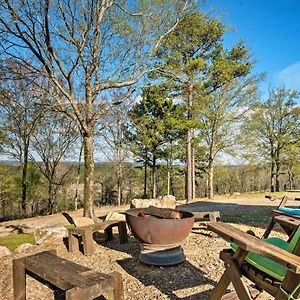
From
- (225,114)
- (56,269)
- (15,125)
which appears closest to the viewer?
(56,269)

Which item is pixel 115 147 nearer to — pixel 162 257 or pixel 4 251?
pixel 4 251

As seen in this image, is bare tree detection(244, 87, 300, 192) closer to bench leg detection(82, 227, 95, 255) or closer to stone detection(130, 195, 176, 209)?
stone detection(130, 195, 176, 209)

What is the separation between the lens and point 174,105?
14.4m

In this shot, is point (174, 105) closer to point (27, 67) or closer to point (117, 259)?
point (27, 67)

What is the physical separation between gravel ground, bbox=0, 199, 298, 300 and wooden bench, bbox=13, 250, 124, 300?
0.60 meters

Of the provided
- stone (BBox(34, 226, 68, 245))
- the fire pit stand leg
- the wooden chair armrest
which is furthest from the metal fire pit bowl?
stone (BBox(34, 226, 68, 245))

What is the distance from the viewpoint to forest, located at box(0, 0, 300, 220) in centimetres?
710

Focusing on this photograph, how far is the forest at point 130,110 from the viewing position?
279 inches

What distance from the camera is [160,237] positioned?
12.4ft

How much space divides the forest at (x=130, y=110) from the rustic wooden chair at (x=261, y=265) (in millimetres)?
5609

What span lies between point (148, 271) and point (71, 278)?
5.49 feet

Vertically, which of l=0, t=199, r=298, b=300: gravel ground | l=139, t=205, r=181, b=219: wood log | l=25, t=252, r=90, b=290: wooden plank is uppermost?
l=139, t=205, r=181, b=219: wood log

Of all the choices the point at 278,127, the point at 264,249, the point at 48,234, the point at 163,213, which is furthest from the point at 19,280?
the point at 278,127

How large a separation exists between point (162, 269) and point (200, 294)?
0.81 m
